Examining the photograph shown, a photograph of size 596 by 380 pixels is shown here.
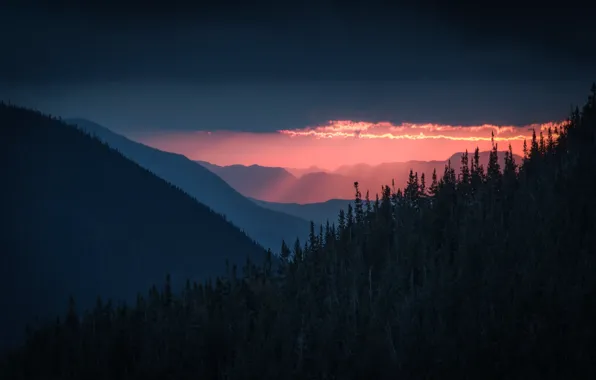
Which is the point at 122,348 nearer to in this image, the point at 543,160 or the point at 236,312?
the point at 236,312

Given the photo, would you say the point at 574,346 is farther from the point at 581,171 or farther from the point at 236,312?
the point at 236,312

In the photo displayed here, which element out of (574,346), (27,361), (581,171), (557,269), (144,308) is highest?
(581,171)

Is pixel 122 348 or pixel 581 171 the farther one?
pixel 122 348

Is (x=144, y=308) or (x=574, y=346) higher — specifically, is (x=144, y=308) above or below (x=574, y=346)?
below

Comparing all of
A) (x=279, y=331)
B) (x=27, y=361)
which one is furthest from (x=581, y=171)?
(x=27, y=361)

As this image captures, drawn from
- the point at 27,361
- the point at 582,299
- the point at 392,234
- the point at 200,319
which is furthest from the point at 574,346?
the point at 27,361

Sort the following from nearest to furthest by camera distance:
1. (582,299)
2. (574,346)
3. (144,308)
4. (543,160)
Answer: (574,346), (582,299), (543,160), (144,308)

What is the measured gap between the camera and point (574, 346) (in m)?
60.6

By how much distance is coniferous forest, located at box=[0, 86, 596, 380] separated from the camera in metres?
68.6

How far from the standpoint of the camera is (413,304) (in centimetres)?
7969

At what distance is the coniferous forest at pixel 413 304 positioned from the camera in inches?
2702

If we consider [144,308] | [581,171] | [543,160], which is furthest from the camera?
[144,308]

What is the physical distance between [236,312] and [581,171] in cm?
5742

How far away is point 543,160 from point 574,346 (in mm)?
45495
